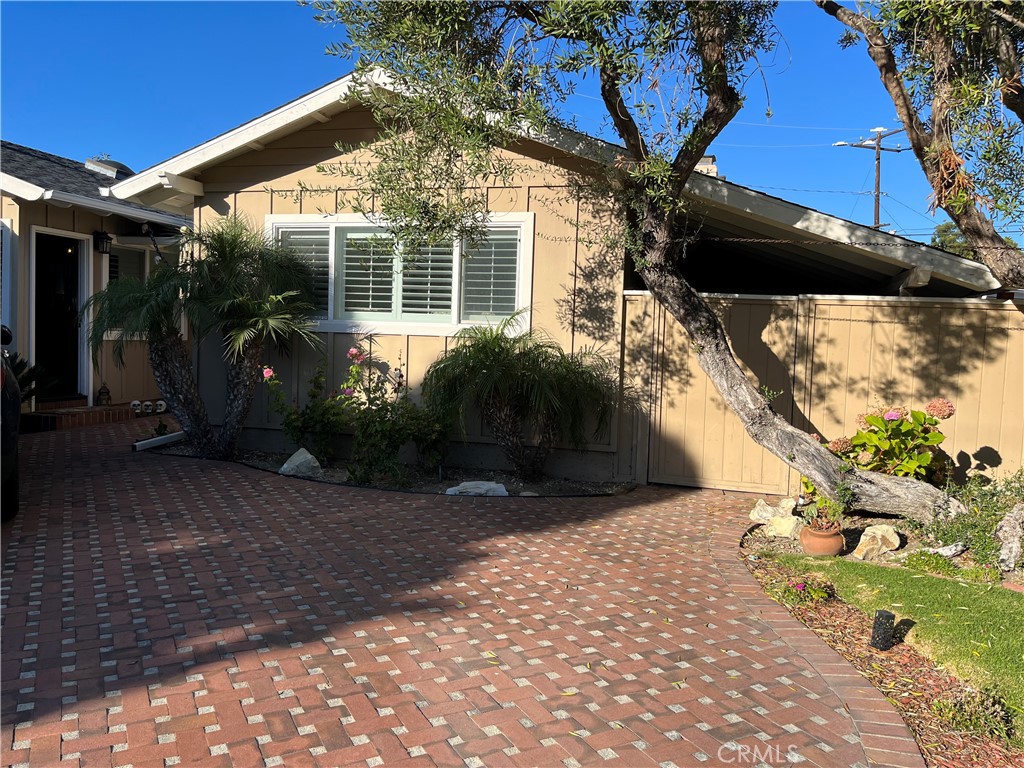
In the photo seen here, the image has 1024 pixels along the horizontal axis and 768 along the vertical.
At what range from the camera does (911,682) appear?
374 centimetres

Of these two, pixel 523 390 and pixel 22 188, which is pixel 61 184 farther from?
pixel 523 390

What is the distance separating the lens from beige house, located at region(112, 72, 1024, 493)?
7367mm

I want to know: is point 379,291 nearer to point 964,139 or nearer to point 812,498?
point 812,498

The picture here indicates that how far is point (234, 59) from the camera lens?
10.4m

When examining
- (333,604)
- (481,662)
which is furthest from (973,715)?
(333,604)

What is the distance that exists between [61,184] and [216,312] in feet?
16.3

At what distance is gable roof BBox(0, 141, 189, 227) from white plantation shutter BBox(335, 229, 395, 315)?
298 cm

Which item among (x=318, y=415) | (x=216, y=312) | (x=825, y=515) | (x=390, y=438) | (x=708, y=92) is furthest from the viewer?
(x=318, y=415)

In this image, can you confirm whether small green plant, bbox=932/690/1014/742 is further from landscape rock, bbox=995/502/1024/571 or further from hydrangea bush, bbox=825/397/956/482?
hydrangea bush, bbox=825/397/956/482

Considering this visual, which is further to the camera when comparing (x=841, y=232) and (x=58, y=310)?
(x=58, y=310)

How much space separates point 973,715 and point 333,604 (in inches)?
132

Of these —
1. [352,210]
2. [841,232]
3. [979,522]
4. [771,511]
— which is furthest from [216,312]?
[979,522]

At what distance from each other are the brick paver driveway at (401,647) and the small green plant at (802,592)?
6.7 inches

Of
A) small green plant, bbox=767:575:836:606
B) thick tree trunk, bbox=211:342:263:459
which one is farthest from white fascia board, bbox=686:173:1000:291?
thick tree trunk, bbox=211:342:263:459
